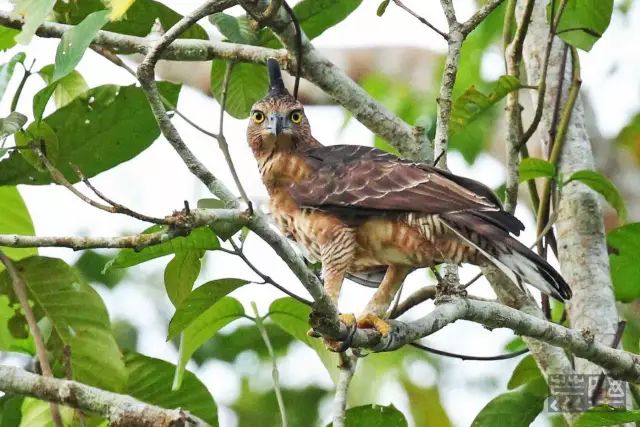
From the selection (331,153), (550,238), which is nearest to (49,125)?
(331,153)

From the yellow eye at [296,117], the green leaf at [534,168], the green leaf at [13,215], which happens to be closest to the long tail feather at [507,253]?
the green leaf at [534,168]

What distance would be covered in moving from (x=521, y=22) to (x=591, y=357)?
59.7 inches

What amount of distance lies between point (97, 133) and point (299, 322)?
3.68ft

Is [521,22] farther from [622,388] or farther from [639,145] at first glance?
[639,145]

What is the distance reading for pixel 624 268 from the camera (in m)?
4.84


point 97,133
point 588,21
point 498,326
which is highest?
point 588,21

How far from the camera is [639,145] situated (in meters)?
7.78

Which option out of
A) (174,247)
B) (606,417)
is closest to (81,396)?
(174,247)

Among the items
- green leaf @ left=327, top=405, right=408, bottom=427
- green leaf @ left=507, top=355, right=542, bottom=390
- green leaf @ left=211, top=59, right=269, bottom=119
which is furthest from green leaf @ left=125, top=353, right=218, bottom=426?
green leaf @ left=507, top=355, right=542, bottom=390

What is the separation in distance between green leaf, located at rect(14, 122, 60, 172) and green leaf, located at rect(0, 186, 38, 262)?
460mm

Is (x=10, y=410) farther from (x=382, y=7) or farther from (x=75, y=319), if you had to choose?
(x=382, y=7)

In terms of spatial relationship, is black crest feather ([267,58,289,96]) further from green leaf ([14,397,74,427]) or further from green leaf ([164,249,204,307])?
green leaf ([14,397,74,427])

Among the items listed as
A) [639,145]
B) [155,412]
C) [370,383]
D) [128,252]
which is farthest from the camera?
[370,383]

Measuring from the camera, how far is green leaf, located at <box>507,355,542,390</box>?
499cm
